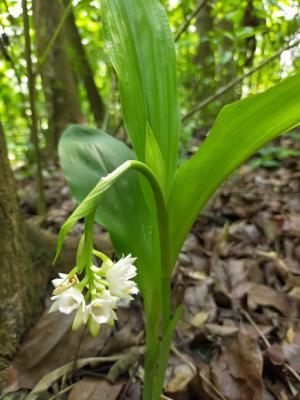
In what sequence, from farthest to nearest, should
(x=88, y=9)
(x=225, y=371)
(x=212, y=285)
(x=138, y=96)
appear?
(x=88, y=9) < (x=212, y=285) < (x=225, y=371) < (x=138, y=96)

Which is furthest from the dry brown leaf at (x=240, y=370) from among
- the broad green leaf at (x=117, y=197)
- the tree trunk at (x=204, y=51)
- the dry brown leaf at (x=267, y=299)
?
the tree trunk at (x=204, y=51)

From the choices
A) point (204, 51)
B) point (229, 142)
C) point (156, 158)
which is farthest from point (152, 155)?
point (204, 51)

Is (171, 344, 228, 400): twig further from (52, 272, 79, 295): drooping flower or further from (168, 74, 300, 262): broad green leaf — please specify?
(52, 272, 79, 295): drooping flower

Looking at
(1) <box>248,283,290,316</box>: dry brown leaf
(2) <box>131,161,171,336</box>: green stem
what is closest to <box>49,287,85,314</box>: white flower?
(2) <box>131,161,171,336</box>: green stem

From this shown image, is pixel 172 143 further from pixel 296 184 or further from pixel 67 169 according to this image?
pixel 296 184

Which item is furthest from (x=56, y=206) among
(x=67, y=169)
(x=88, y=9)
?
(x=67, y=169)

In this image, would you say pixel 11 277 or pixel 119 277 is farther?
pixel 11 277

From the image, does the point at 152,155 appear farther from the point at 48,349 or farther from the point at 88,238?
the point at 48,349
